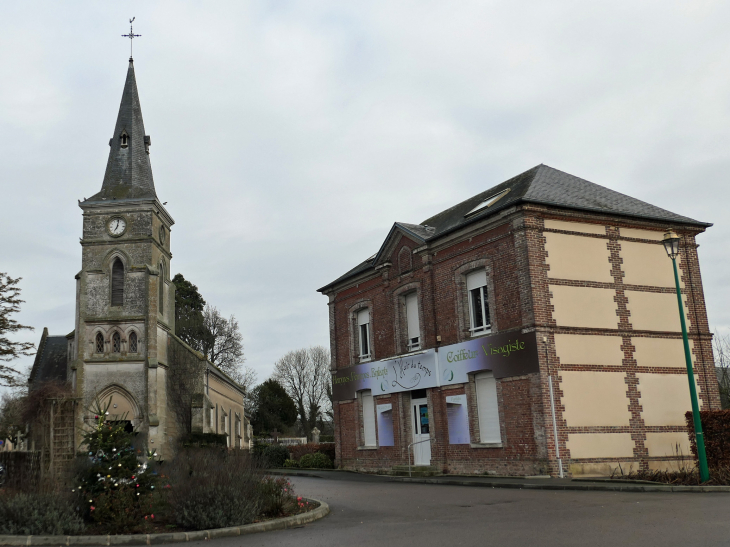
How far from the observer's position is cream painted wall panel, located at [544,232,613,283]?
1920cm

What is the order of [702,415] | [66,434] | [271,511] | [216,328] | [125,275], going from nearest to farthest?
[271,511] < [66,434] < [702,415] < [125,275] < [216,328]

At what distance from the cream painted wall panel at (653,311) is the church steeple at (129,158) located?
954 inches

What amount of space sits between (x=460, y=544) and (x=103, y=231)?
3000 cm

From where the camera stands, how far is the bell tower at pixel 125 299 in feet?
102

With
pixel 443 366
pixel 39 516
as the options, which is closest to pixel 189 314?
pixel 443 366

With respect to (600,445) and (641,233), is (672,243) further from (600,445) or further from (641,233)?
(600,445)

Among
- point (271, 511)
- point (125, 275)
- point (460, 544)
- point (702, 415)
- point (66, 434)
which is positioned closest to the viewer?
point (460, 544)

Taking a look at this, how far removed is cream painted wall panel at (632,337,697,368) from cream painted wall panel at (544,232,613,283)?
7.02ft

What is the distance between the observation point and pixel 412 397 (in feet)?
76.5

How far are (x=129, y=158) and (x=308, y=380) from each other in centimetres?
4226

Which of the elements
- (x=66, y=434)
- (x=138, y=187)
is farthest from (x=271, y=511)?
(x=138, y=187)

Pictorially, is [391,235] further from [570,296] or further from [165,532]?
[165,532]

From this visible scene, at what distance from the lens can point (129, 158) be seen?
35656 mm

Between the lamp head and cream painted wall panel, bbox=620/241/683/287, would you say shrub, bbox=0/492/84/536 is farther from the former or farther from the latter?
cream painted wall panel, bbox=620/241/683/287
